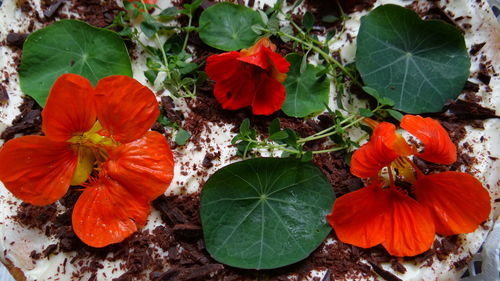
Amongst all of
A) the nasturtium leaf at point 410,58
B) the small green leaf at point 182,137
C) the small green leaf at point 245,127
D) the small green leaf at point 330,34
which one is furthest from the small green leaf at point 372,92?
the small green leaf at point 182,137

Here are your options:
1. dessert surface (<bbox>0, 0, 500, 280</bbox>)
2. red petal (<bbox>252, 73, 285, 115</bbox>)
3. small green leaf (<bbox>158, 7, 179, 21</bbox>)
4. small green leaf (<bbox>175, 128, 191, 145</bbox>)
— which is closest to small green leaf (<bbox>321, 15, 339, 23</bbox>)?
dessert surface (<bbox>0, 0, 500, 280</bbox>)

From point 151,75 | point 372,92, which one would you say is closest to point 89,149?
point 151,75

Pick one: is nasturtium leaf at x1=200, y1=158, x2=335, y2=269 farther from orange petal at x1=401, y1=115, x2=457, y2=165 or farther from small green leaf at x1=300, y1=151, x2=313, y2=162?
orange petal at x1=401, y1=115, x2=457, y2=165

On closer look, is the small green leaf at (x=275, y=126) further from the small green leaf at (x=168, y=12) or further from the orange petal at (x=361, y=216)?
the small green leaf at (x=168, y=12)

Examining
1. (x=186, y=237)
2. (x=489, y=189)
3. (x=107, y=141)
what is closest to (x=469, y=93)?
(x=489, y=189)

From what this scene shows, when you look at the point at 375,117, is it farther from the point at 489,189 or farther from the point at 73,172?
the point at 73,172

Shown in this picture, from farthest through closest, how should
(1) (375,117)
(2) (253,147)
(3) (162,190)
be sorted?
(1) (375,117) < (2) (253,147) < (3) (162,190)
